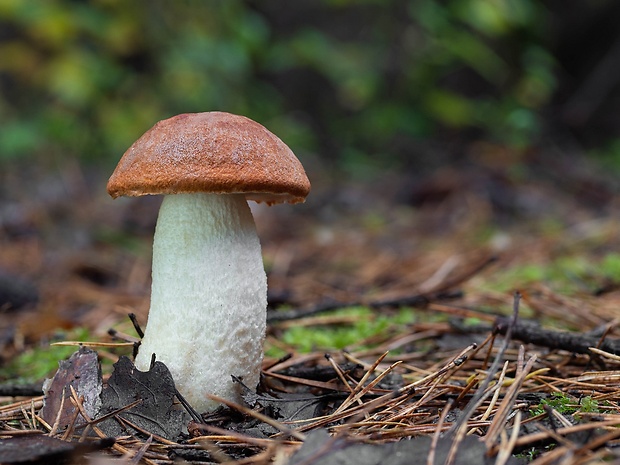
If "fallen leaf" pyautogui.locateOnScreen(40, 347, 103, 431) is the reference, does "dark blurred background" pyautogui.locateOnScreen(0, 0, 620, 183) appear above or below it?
above

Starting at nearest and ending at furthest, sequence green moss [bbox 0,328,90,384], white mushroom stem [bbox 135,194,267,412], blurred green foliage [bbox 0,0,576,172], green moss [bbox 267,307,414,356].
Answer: white mushroom stem [bbox 135,194,267,412]
green moss [bbox 0,328,90,384]
green moss [bbox 267,307,414,356]
blurred green foliage [bbox 0,0,576,172]

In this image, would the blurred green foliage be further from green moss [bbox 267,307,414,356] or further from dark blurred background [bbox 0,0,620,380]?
green moss [bbox 267,307,414,356]

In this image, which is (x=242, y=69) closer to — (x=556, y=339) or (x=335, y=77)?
(x=335, y=77)

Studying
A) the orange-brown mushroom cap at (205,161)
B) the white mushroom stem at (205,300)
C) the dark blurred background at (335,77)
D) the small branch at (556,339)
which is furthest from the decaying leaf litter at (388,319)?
the dark blurred background at (335,77)

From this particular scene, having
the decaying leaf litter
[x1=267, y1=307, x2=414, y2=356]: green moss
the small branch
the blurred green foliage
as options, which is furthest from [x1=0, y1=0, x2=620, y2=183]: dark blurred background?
the small branch

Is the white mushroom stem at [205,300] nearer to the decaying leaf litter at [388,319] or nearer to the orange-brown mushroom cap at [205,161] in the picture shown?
the decaying leaf litter at [388,319]

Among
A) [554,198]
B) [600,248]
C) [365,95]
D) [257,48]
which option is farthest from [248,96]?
[600,248]

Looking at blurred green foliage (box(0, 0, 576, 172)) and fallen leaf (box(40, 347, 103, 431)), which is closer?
fallen leaf (box(40, 347, 103, 431))

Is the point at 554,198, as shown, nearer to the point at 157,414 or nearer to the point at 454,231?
the point at 454,231
